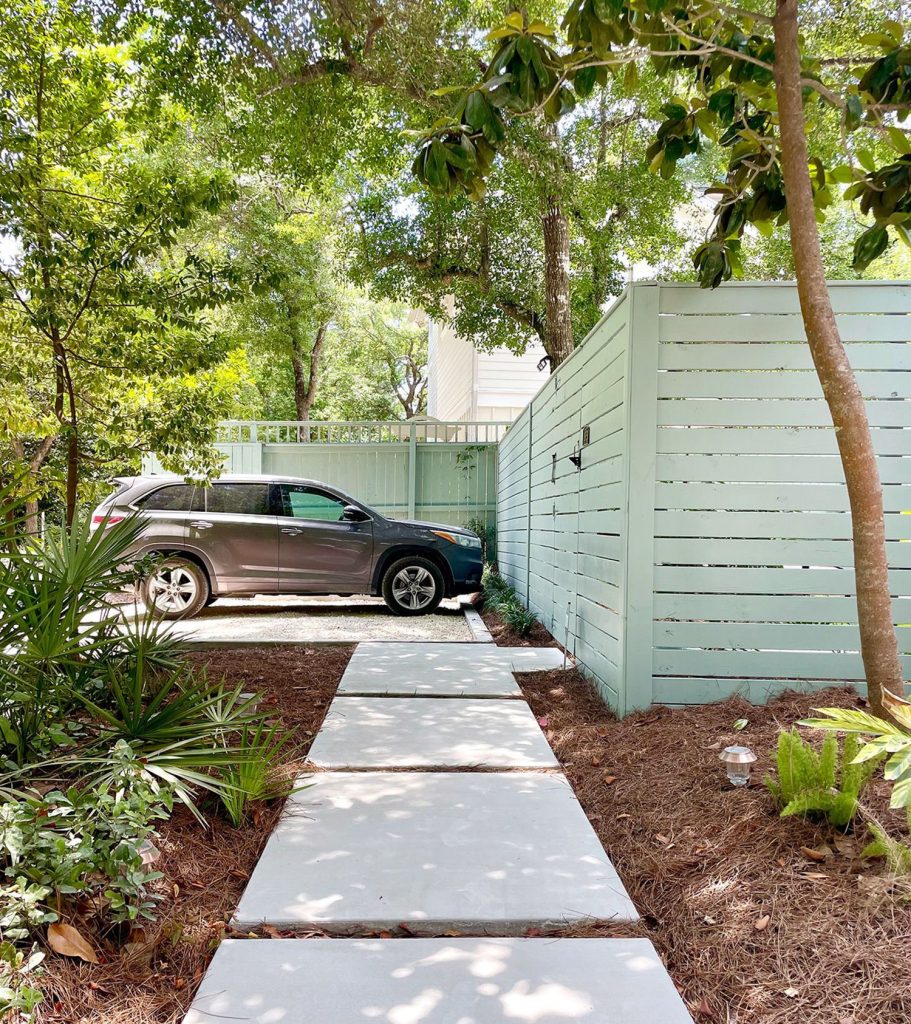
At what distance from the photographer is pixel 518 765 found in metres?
3.67

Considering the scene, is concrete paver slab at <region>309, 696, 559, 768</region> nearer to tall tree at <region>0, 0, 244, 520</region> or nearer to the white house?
tall tree at <region>0, 0, 244, 520</region>

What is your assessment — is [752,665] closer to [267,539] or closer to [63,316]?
[63,316]

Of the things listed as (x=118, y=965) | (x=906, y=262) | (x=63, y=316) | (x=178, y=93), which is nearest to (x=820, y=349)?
(x=118, y=965)

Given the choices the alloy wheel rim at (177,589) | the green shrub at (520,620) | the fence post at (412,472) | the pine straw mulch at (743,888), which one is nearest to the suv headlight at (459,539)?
the green shrub at (520,620)

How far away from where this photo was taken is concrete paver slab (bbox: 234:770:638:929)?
231 cm

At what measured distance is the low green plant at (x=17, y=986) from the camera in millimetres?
1693

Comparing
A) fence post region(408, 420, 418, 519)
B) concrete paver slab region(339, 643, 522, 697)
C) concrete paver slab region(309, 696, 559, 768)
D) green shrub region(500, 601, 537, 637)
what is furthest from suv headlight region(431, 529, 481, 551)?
concrete paver slab region(309, 696, 559, 768)

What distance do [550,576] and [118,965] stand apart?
5217 mm

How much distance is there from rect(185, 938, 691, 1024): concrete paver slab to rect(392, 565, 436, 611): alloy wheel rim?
7.18 meters

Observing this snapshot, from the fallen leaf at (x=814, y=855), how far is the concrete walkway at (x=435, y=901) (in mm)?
632

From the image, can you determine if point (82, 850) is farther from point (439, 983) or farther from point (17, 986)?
point (439, 983)

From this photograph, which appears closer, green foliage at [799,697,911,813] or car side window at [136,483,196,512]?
green foliage at [799,697,911,813]

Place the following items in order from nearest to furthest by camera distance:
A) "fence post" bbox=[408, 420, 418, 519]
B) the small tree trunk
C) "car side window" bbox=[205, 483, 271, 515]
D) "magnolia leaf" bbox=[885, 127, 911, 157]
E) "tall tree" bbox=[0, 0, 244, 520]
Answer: "magnolia leaf" bbox=[885, 127, 911, 157] < "tall tree" bbox=[0, 0, 244, 520] < "car side window" bbox=[205, 483, 271, 515] < the small tree trunk < "fence post" bbox=[408, 420, 418, 519]

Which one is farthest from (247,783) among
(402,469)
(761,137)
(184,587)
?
(402,469)
